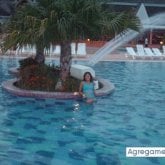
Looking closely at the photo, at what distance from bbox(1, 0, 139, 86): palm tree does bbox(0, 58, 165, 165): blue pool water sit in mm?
1607

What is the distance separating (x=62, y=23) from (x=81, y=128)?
10.6 ft

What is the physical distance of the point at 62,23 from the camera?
11.6m

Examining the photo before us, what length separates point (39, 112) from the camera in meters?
10.9

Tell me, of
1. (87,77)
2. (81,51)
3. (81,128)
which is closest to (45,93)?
(87,77)

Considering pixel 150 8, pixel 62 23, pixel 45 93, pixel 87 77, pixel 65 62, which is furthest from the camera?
pixel 150 8

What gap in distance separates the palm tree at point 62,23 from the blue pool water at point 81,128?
5.27 feet

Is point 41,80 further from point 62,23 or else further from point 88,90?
point 62,23

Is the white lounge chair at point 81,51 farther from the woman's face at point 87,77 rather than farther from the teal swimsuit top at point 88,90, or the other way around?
the teal swimsuit top at point 88,90

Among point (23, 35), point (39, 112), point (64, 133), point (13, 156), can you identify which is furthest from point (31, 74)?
point (13, 156)

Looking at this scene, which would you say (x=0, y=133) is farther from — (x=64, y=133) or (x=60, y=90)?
(x=60, y=90)

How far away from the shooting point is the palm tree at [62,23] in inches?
460

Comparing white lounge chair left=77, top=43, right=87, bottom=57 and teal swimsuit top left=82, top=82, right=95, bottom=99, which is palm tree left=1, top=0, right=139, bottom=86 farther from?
white lounge chair left=77, top=43, right=87, bottom=57

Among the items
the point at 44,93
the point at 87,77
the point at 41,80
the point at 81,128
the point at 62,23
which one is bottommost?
the point at 81,128

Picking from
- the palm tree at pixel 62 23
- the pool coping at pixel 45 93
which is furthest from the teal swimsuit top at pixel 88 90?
the palm tree at pixel 62 23
